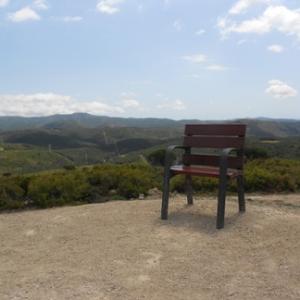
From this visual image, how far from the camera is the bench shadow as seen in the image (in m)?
5.32

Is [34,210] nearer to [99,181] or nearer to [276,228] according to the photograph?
[99,181]

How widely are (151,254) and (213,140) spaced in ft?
6.78

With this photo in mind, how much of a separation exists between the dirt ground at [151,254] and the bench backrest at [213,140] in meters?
0.68

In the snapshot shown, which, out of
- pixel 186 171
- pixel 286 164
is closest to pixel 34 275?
pixel 186 171

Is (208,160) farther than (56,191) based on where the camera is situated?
No

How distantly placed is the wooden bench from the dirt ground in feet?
0.99

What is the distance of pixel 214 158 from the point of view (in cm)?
623

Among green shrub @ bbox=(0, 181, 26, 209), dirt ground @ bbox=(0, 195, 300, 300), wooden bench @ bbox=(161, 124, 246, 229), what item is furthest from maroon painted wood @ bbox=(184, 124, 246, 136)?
green shrub @ bbox=(0, 181, 26, 209)

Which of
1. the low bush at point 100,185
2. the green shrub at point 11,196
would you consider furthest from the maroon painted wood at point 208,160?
the green shrub at point 11,196

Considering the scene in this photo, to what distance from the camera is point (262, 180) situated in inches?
320

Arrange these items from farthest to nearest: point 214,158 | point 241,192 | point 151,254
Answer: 1. point 214,158
2. point 241,192
3. point 151,254

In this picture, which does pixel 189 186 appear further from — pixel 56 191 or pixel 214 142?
pixel 56 191

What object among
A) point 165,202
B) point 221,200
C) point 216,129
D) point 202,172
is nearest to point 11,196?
point 165,202

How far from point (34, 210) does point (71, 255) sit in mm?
2717
